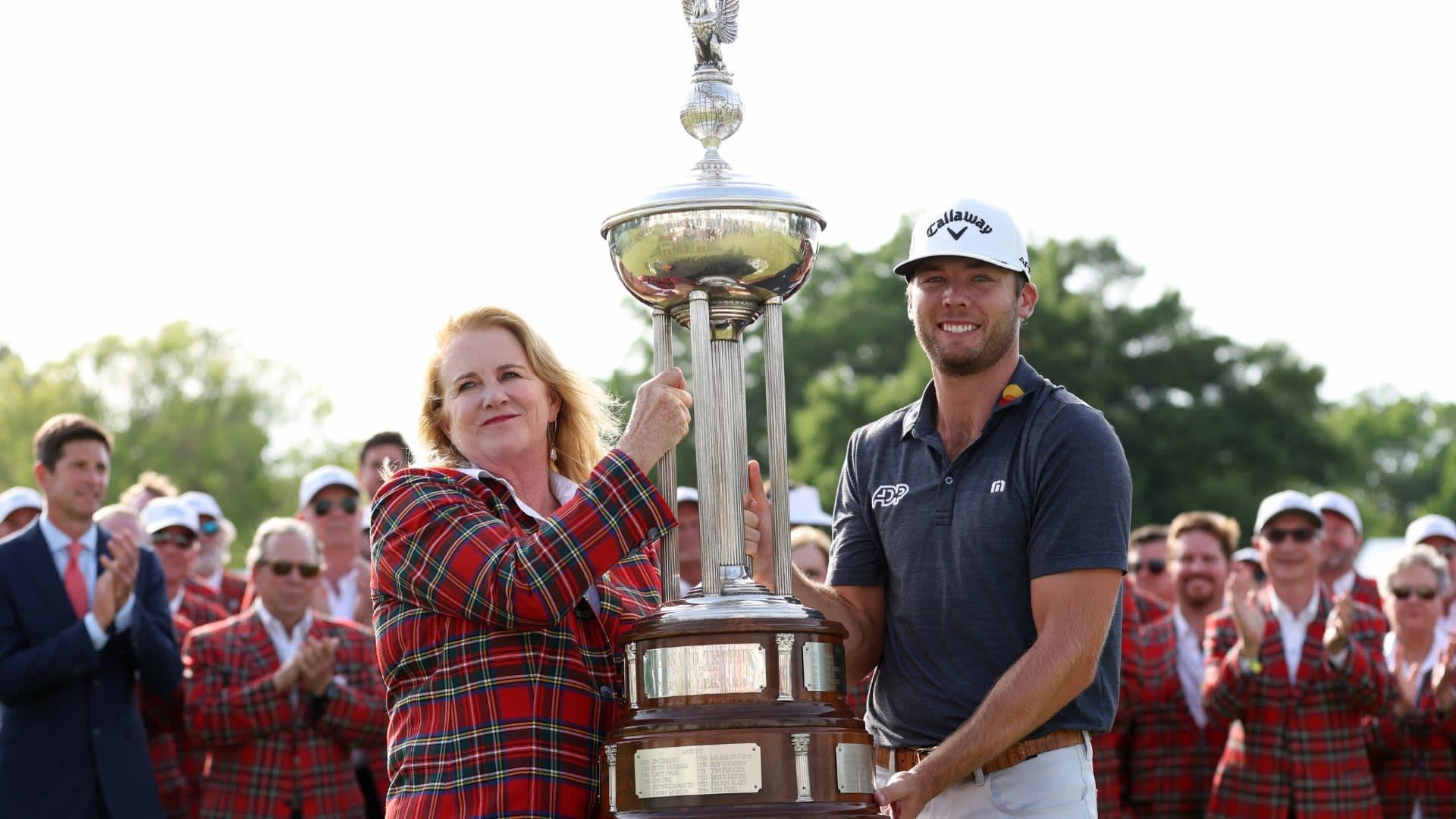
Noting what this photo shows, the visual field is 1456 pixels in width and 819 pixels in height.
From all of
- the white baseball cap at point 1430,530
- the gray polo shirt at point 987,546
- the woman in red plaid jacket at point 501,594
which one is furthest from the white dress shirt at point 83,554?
the white baseball cap at point 1430,530

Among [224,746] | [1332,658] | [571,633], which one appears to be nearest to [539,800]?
[571,633]

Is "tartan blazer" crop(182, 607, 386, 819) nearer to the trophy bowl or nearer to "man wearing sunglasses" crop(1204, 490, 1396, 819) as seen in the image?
"man wearing sunglasses" crop(1204, 490, 1396, 819)

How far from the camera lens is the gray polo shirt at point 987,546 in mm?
4586

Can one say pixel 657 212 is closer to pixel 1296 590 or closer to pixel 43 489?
pixel 43 489

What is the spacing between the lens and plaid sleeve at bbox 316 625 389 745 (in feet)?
27.7

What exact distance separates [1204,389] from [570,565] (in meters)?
35.2

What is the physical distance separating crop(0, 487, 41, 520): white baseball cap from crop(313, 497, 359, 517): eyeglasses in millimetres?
1647

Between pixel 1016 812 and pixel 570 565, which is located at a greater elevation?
pixel 570 565

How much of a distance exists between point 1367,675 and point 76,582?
20.1ft

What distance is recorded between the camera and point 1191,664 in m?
10.2

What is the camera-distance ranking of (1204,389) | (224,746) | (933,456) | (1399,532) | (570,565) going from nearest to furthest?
1. (570,565)
2. (933,456)
3. (224,746)
4. (1204,389)
5. (1399,532)

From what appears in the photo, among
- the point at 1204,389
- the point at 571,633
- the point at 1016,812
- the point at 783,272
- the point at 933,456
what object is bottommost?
the point at 1016,812

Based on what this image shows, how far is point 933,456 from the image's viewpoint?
16.1 ft

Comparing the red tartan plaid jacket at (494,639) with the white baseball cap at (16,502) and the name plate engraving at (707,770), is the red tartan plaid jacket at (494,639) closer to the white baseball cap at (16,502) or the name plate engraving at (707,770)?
the name plate engraving at (707,770)
